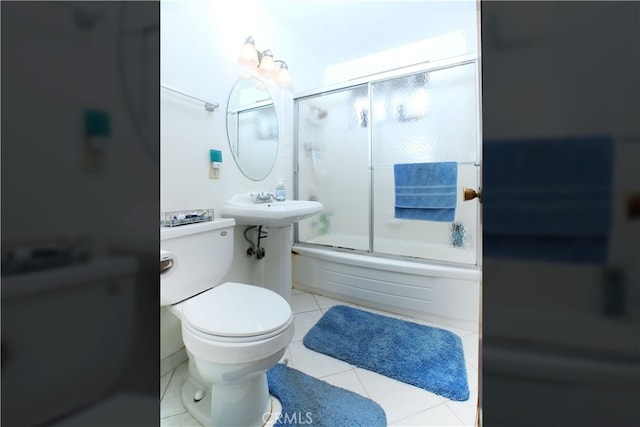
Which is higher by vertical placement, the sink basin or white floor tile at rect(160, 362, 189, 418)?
the sink basin

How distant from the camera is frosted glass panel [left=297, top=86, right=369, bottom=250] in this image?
7.18ft

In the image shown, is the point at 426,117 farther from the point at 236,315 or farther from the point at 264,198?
the point at 236,315

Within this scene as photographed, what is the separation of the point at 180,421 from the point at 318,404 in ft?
1.71

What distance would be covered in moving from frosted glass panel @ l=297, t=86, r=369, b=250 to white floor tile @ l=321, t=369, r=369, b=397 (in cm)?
107

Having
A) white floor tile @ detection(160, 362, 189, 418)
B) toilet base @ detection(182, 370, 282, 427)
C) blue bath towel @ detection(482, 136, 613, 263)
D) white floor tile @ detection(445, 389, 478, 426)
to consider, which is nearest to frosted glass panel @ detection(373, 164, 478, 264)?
white floor tile @ detection(445, 389, 478, 426)

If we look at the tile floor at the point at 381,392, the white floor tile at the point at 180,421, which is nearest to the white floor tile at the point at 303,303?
the tile floor at the point at 381,392

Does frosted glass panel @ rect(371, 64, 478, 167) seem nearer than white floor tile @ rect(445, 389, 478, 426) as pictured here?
No

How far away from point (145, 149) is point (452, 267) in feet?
5.86

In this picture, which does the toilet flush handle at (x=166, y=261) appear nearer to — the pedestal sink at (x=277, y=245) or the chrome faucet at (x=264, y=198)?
the pedestal sink at (x=277, y=245)

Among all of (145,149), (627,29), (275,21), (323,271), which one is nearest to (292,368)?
(323,271)

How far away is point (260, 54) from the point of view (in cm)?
168

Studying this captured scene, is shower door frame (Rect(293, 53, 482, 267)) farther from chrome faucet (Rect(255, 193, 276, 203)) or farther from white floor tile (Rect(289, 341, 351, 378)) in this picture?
white floor tile (Rect(289, 341, 351, 378))

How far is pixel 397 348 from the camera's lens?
1.40 m

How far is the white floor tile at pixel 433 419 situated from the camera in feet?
3.19
